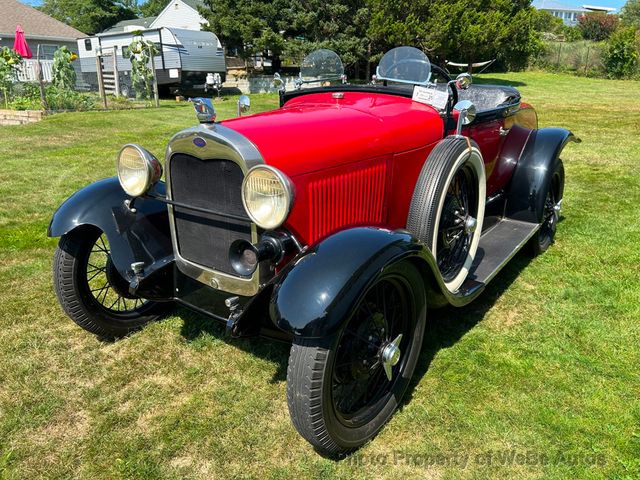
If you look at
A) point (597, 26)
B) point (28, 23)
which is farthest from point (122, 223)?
point (597, 26)

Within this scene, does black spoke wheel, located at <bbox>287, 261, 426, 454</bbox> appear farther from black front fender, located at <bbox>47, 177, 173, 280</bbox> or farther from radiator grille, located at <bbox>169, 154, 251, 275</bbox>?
black front fender, located at <bbox>47, 177, 173, 280</bbox>

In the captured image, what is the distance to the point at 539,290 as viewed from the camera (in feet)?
12.4

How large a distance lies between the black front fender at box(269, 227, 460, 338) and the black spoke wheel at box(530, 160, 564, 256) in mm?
2469

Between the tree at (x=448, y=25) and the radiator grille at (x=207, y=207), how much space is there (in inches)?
745

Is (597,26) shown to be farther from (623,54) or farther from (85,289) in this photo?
(85,289)

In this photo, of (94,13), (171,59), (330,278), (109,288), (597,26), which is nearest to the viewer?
(330,278)

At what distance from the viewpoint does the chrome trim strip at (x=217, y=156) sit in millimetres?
2281

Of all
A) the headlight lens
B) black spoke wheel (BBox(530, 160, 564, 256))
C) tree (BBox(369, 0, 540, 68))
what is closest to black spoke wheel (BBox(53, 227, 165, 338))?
the headlight lens

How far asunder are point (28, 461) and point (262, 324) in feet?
3.93

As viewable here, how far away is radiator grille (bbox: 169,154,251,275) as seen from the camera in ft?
7.87

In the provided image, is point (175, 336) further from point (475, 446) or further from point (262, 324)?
point (475, 446)

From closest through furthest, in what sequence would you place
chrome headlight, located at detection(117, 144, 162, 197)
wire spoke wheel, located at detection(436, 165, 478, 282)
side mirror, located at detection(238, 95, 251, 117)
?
chrome headlight, located at detection(117, 144, 162, 197) → wire spoke wheel, located at detection(436, 165, 478, 282) → side mirror, located at detection(238, 95, 251, 117)

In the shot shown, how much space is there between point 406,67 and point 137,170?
81.6 inches

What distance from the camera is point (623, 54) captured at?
27.6 m
